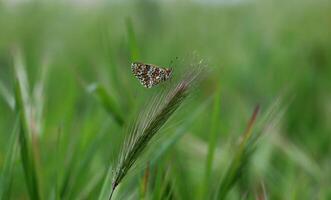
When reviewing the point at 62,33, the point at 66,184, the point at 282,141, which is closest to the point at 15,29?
the point at 62,33

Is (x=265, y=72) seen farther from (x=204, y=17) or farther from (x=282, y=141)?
(x=204, y=17)

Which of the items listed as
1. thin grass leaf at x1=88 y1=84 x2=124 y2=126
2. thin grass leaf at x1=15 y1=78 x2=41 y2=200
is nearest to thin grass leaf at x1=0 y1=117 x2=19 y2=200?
thin grass leaf at x1=15 y1=78 x2=41 y2=200

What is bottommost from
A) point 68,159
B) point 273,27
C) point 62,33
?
point 62,33

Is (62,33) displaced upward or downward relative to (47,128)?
downward

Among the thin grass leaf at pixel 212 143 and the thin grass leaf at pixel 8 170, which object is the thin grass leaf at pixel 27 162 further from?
the thin grass leaf at pixel 212 143

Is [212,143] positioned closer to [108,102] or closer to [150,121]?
[108,102]

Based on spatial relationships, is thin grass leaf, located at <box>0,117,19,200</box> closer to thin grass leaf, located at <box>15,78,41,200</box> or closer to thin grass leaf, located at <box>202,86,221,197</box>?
thin grass leaf, located at <box>15,78,41,200</box>
